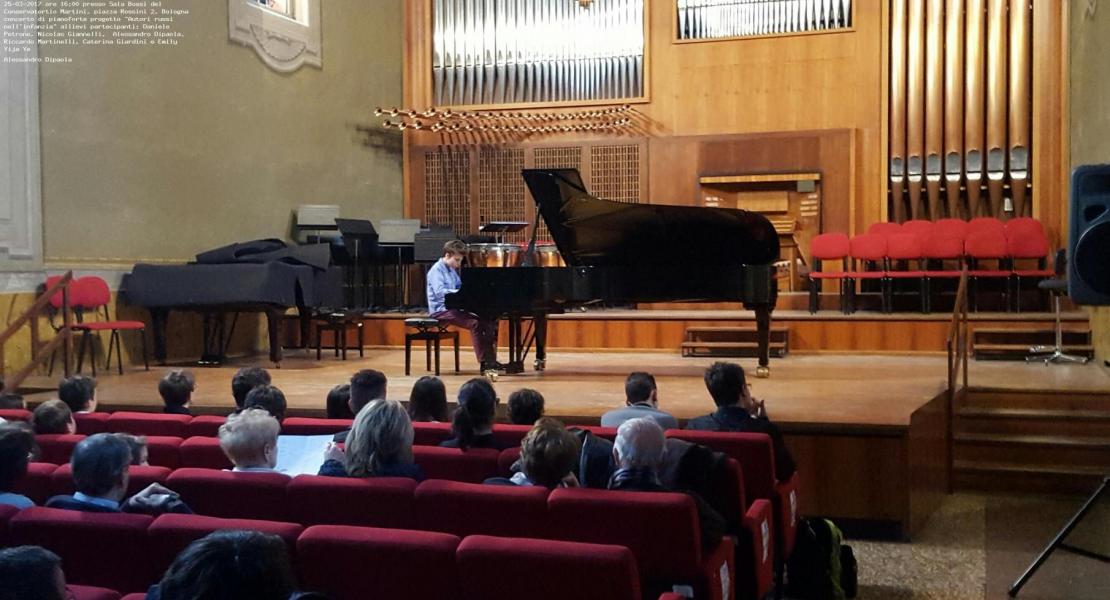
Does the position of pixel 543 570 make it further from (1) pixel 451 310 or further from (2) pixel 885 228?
(2) pixel 885 228

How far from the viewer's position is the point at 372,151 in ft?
37.0

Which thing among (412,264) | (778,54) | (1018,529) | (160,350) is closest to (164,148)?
(160,350)

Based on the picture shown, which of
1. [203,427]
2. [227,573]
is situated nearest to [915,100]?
[203,427]

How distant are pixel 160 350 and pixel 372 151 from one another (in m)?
4.01

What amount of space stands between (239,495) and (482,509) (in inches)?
26.6

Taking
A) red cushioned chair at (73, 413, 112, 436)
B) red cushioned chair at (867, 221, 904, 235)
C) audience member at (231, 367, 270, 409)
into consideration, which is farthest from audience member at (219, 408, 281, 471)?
red cushioned chair at (867, 221, 904, 235)

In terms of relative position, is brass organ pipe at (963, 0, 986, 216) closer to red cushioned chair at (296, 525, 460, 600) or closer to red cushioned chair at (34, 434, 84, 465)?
red cushioned chair at (34, 434, 84, 465)

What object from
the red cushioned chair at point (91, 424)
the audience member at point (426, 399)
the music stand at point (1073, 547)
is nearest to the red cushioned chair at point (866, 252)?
the music stand at point (1073, 547)

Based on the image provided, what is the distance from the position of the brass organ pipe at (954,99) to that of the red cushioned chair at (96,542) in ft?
30.4

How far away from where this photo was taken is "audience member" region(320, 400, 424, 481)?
109 inches

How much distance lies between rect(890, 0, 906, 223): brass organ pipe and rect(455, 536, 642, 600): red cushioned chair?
903 cm

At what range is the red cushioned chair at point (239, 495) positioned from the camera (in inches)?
104

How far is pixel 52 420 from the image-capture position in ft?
12.2

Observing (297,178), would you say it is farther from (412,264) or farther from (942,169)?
(942,169)
